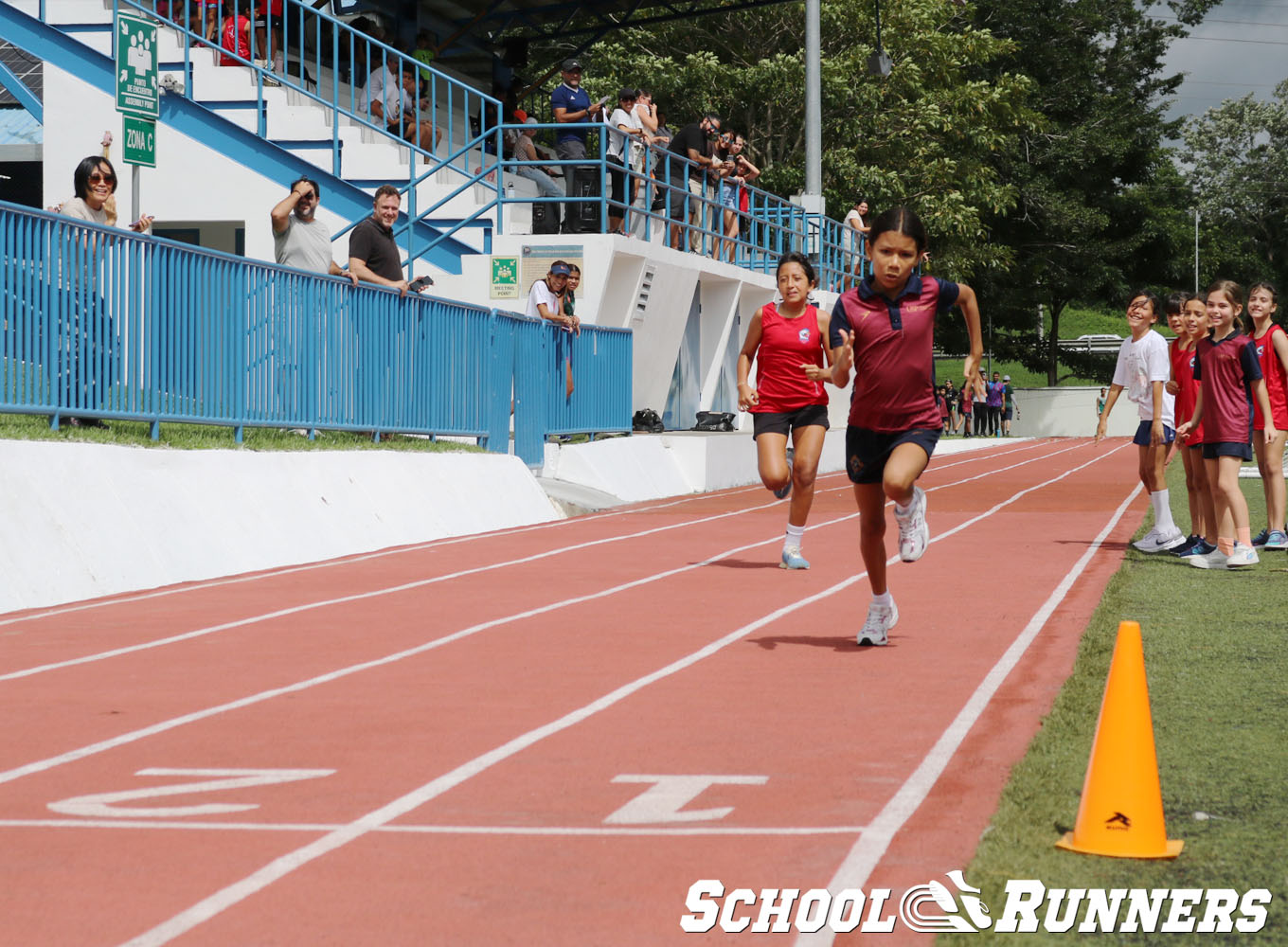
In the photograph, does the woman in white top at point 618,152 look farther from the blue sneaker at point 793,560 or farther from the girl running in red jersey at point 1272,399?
the girl running in red jersey at point 1272,399

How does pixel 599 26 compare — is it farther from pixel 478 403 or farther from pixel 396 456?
pixel 396 456

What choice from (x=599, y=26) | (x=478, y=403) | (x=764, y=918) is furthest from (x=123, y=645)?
(x=599, y=26)

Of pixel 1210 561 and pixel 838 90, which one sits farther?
pixel 838 90

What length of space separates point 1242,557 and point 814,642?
15.7 feet

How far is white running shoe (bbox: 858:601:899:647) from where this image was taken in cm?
902

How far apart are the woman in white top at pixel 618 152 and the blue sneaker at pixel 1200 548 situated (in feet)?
38.5

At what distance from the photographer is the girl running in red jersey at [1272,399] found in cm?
1330

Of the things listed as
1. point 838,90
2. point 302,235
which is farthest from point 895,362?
point 838,90

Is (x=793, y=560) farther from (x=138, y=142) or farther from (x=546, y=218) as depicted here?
(x=546, y=218)

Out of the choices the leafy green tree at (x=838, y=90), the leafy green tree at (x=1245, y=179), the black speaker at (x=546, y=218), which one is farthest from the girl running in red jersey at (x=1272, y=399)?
the leafy green tree at (x=1245, y=179)

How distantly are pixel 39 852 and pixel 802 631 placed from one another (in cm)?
538

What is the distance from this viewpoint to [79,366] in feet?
40.0

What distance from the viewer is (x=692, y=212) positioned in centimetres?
2883

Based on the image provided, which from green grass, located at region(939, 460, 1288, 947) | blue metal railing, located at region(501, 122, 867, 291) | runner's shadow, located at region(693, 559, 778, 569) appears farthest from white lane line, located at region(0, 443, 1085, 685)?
blue metal railing, located at region(501, 122, 867, 291)
